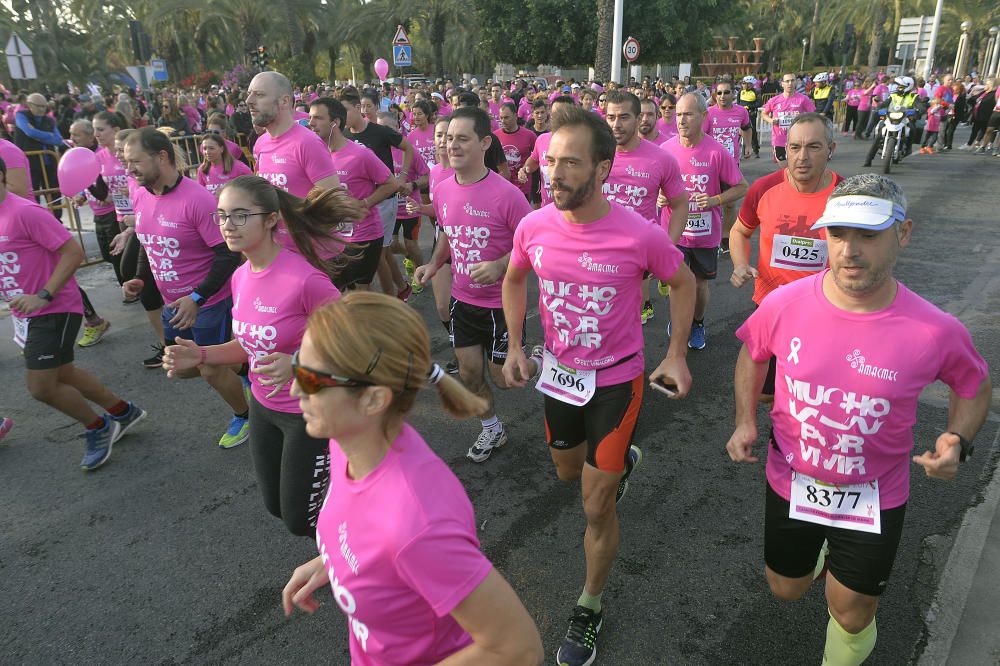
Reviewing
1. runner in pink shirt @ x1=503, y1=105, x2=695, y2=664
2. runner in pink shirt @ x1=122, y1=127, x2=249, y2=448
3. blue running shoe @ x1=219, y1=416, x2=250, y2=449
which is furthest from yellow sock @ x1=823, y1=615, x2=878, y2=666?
blue running shoe @ x1=219, y1=416, x2=250, y2=449

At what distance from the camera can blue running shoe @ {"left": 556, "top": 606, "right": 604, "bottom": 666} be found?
9.61 ft

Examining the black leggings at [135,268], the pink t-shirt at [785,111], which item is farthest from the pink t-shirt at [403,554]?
the pink t-shirt at [785,111]

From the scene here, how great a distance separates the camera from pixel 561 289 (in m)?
3.13

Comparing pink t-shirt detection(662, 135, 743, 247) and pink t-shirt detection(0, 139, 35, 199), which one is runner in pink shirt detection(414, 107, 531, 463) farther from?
pink t-shirt detection(0, 139, 35, 199)

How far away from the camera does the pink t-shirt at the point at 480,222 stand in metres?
4.38

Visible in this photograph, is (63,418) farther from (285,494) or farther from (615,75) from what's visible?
(615,75)

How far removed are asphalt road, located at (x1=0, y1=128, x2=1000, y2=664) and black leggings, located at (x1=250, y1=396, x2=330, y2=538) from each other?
1.95 feet

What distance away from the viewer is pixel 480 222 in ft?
14.4

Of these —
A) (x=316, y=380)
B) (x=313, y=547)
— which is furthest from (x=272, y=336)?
(x=316, y=380)

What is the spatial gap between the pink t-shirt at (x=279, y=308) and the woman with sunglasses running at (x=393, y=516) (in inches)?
60.6

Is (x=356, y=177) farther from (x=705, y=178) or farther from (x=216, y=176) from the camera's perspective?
(x=705, y=178)

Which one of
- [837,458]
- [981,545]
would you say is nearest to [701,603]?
[837,458]

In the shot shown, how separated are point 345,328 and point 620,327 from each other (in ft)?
5.92

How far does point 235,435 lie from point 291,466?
7.02 feet
